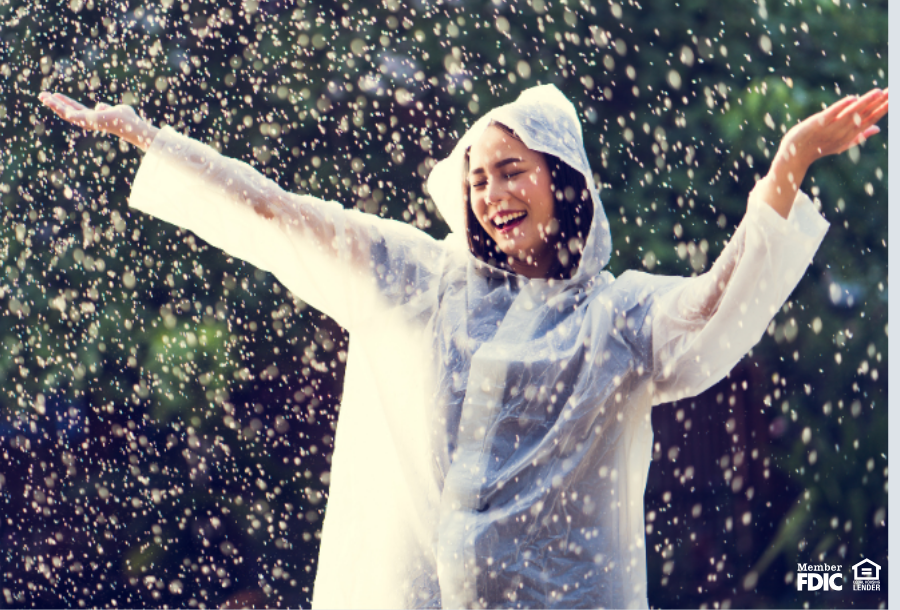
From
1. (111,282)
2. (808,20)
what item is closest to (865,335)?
(808,20)

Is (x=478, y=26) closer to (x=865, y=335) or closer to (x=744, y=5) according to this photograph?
(x=744, y=5)

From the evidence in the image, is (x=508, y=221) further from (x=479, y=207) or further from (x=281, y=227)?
(x=281, y=227)

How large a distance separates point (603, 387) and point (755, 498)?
2.02 metres

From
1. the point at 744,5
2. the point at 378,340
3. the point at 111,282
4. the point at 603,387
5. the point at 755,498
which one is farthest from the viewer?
the point at 755,498

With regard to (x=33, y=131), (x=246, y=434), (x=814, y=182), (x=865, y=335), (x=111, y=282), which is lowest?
(x=246, y=434)

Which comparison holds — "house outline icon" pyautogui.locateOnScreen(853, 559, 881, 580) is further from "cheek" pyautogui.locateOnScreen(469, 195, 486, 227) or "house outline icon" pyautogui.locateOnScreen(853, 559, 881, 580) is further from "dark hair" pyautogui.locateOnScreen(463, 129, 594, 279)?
"cheek" pyautogui.locateOnScreen(469, 195, 486, 227)

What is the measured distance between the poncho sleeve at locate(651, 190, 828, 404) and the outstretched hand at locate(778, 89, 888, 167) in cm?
8

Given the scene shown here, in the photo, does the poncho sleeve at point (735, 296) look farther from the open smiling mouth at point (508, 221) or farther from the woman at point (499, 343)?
the open smiling mouth at point (508, 221)

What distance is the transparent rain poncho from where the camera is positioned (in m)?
1.28

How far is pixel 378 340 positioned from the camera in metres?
1.46

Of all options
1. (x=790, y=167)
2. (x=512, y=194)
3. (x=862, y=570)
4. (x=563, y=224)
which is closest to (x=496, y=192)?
(x=512, y=194)

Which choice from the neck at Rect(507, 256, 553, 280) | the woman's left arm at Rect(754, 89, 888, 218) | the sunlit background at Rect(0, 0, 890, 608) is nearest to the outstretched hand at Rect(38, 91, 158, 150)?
the neck at Rect(507, 256, 553, 280)

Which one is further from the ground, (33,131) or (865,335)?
(33,131)

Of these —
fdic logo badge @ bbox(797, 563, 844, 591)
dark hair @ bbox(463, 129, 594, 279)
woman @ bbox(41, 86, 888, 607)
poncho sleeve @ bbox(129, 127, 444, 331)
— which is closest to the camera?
woman @ bbox(41, 86, 888, 607)
